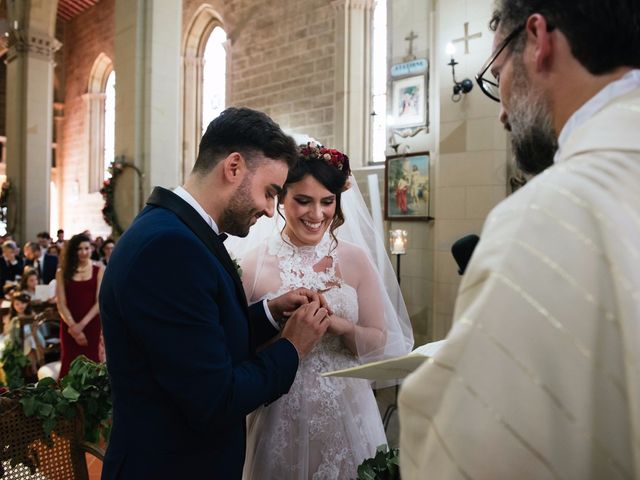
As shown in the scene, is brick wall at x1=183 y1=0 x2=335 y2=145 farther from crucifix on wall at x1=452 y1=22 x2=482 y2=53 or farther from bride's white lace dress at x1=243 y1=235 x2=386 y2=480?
bride's white lace dress at x1=243 y1=235 x2=386 y2=480

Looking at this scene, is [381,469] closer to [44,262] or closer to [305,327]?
[305,327]

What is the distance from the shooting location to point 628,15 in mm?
719

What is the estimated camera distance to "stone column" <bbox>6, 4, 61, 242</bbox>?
1032 cm

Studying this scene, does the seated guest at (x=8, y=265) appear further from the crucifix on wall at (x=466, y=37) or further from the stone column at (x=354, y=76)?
the crucifix on wall at (x=466, y=37)

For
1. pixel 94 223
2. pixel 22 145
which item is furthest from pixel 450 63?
pixel 94 223

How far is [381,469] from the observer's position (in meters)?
1.39

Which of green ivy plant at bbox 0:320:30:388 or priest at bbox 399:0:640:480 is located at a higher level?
priest at bbox 399:0:640:480

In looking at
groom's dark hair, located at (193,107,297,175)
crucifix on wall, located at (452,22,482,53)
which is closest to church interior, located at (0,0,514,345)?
crucifix on wall, located at (452,22,482,53)

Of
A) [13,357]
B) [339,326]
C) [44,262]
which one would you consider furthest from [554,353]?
[44,262]

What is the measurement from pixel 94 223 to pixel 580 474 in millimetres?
15405

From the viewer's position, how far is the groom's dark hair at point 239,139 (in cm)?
140

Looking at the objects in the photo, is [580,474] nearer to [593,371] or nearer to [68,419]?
[593,371]

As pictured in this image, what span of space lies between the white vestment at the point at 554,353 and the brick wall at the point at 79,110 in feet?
48.1

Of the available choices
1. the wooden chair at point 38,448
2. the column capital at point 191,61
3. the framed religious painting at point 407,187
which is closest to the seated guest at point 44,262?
the framed religious painting at point 407,187
